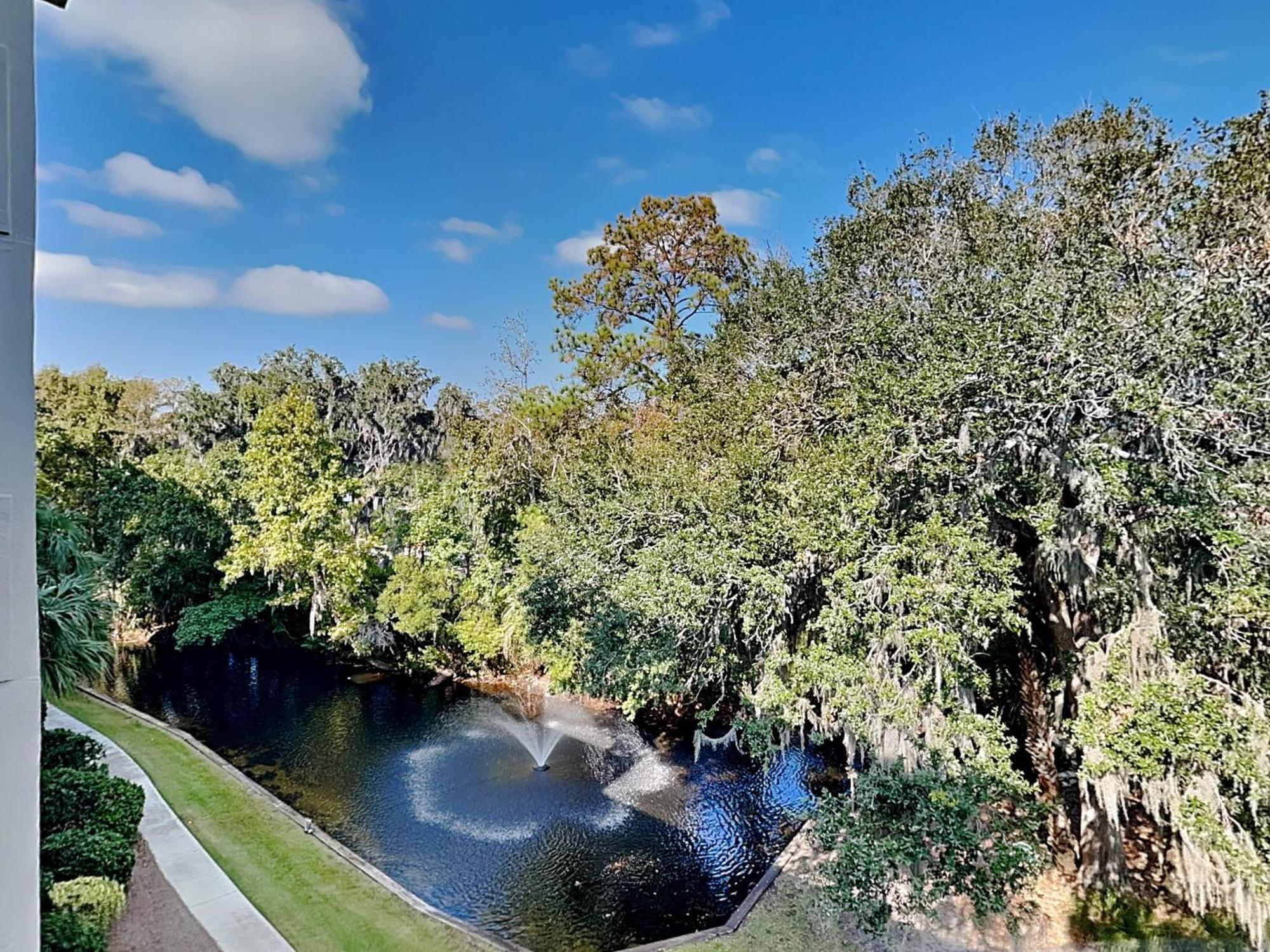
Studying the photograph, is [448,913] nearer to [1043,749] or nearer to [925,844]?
[925,844]

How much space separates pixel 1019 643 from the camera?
7.60 m

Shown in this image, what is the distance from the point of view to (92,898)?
544cm

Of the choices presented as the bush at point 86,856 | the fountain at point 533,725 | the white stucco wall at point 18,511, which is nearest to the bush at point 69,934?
the bush at point 86,856

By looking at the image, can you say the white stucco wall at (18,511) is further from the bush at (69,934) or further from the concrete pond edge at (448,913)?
the concrete pond edge at (448,913)

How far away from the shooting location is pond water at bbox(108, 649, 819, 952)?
7203 mm

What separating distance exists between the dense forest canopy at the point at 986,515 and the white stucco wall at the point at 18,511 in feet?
16.8

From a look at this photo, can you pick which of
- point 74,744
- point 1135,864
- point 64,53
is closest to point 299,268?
point 74,744

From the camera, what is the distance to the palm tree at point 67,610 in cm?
494

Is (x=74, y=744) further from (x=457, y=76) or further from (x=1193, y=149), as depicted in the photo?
(x=1193, y=149)

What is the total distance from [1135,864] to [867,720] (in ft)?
12.8

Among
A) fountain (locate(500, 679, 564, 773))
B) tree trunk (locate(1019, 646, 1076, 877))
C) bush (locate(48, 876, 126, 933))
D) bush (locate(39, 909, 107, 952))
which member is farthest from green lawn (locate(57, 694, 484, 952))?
tree trunk (locate(1019, 646, 1076, 877))

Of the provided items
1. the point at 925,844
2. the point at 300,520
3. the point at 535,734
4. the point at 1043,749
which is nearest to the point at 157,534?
the point at 300,520

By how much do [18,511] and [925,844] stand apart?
225 inches

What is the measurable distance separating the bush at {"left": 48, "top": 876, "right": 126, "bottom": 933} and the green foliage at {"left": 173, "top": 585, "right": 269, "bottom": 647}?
33.9 feet
